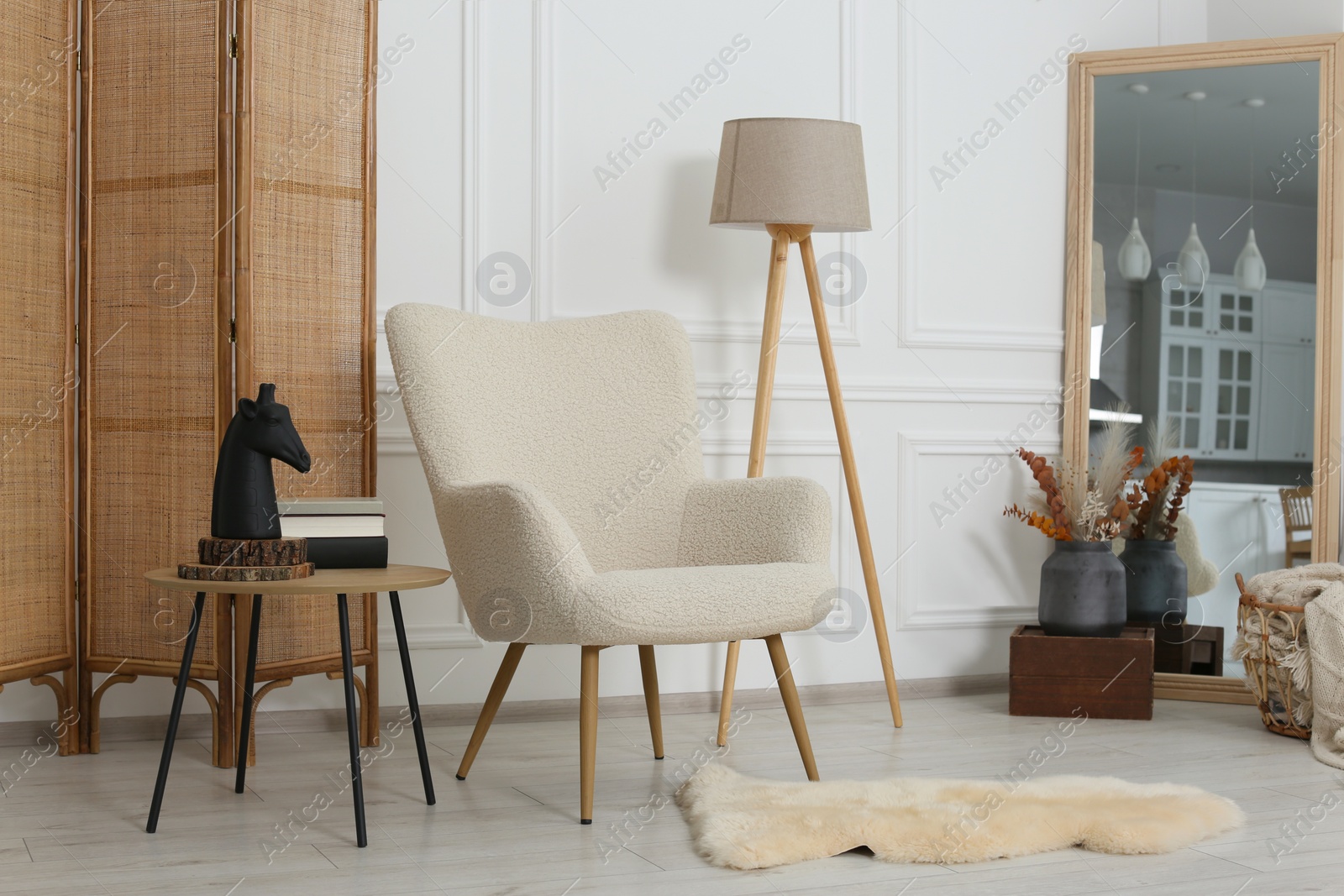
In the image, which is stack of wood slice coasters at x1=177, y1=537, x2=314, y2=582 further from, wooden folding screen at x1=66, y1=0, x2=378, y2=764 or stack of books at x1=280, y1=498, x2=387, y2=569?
wooden folding screen at x1=66, y1=0, x2=378, y2=764

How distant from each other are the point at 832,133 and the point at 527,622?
1.47 m

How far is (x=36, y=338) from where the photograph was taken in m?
2.60

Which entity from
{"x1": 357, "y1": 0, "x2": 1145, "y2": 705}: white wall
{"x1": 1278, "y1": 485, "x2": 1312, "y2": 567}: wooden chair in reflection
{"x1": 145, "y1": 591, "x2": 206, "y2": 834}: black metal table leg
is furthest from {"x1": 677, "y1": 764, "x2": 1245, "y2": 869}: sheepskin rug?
{"x1": 1278, "y1": 485, "x2": 1312, "y2": 567}: wooden chair in reflection

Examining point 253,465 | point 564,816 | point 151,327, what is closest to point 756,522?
point 564,816

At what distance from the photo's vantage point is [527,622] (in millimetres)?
2154

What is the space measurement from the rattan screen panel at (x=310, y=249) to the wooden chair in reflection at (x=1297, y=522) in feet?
8.14

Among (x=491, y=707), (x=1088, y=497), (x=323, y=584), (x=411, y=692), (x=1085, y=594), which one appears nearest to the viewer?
(x=323, y=584)

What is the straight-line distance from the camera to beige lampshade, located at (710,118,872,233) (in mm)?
2875

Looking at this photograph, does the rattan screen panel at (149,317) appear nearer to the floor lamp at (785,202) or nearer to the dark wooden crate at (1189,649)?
the floor lamp at (785,202)

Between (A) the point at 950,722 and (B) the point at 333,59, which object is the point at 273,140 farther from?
(A) the point at 950,722

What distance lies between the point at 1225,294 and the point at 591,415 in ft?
6.41

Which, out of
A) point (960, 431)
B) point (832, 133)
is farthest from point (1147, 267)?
point (832, 133)

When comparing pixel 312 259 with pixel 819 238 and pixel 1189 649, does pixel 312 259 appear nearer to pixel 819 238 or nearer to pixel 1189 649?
pixel 819 238

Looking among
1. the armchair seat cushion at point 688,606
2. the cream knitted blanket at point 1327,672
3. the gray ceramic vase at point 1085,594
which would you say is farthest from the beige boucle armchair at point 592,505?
the cream knitted blanket at point 1327,672
